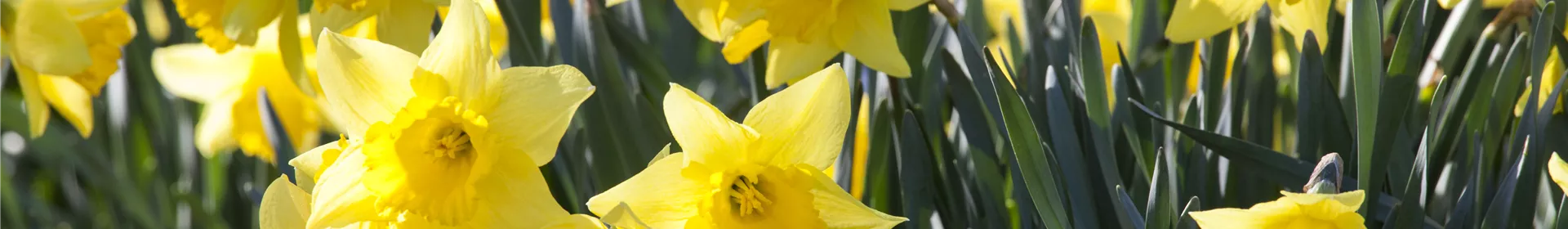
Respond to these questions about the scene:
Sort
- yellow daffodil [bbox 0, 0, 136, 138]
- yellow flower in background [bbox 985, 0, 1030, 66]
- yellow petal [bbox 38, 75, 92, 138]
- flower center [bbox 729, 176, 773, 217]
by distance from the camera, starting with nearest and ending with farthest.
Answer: flower center [bbox 729, 176, 773, 217], yellow daffodil [bbox 0, 0, 136, 138], yellow petal [bbox 38, 75, 92, 138], yellow flower in background [bbox 985, 0, 1030, 66]


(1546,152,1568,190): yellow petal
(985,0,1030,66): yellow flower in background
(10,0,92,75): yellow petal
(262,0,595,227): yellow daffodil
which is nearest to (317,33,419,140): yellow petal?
(262,0,595,227): yellow daffodil

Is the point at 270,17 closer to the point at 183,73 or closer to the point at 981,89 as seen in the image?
the point at 981,89

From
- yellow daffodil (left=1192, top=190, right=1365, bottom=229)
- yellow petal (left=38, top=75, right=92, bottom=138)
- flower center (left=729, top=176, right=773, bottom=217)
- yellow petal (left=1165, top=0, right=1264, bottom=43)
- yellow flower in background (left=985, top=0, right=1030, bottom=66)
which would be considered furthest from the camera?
yellow flower in background (left=985, top=0, right=1030, bottom=66)

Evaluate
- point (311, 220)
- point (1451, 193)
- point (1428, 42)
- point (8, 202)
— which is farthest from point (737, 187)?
point (8, 202)

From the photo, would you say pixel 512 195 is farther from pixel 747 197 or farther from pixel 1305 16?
pixel 1305 16

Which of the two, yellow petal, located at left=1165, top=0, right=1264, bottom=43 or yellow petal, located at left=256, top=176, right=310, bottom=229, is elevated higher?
yellow petal, located at left=1165, top=0, right=1264, bottom=43

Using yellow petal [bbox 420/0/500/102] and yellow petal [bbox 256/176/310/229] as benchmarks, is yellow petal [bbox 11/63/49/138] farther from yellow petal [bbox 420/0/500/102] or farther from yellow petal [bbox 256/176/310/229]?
yellow petal [bbox 420/0/500/102]

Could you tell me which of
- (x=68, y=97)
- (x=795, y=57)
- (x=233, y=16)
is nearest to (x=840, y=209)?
(x=795, y=57)

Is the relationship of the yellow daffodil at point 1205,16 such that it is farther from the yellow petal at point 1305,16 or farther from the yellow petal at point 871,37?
the yellow petal at point 871,37
